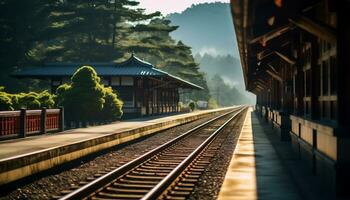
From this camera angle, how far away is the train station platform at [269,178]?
7.65 m

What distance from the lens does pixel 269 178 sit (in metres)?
9.39

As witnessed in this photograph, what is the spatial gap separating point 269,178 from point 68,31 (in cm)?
5119

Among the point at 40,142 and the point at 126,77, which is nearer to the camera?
the point at 40,142

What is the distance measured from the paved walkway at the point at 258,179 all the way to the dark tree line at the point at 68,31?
41.0 m

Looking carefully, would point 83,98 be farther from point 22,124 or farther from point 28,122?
point 22,124

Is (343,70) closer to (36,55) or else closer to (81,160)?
(81,160)

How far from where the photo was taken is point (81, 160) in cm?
1331

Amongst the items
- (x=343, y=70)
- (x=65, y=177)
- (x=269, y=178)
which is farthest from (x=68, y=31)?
(x=343, y=70)

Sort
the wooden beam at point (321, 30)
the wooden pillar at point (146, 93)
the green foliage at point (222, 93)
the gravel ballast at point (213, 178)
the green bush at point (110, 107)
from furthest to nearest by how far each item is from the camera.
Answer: the green foliage at point (222, 93)
the wooden pillar at point (146, 93)
the green bush at point (110, 107)
the gravel ballast at point (213, 178)
the wooden beam at point (321, 30)

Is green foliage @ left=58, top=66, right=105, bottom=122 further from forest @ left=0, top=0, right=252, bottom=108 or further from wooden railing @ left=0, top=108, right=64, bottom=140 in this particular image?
forest @ left=0, top=0, right=252, bottom=108

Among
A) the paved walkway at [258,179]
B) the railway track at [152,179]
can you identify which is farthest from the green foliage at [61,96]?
the paved walkway at [258,179]

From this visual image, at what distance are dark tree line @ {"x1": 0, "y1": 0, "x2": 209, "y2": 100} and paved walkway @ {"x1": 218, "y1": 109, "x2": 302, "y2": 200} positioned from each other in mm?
40953

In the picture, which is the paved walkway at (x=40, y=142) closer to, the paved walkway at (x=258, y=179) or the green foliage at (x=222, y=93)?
the paved walkway at (x=258, y=179)

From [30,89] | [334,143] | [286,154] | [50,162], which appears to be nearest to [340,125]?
[334,143]
